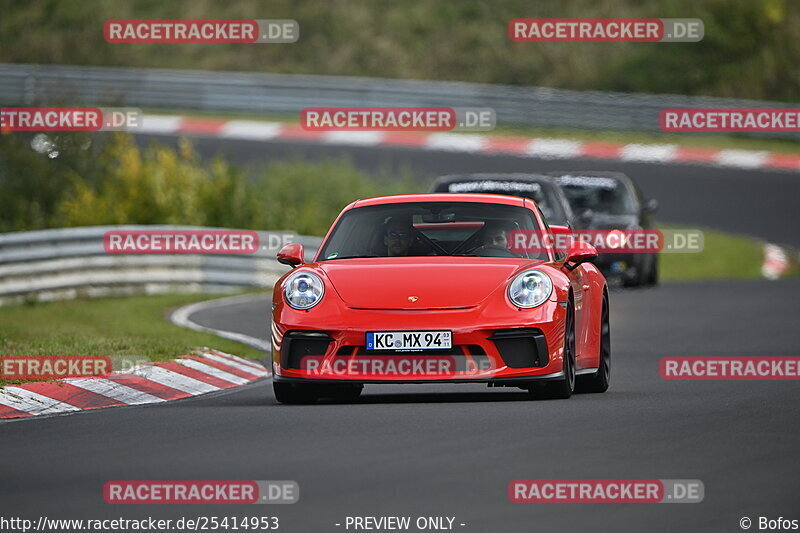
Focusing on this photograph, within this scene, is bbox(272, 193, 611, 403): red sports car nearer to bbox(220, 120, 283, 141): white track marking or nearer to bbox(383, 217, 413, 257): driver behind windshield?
bbox(383, 217, 413, 257): driver behind windshield

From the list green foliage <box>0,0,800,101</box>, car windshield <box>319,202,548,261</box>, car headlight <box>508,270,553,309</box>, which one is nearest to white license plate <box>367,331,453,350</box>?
car headlight <box>508,270,553,309</box>

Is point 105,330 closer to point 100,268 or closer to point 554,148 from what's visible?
point 100,268

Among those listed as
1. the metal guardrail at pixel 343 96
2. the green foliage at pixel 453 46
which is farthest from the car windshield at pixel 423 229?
the green foliage at pixel 453 46

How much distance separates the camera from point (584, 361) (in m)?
11.9

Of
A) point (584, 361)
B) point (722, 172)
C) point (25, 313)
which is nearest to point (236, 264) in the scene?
point (25, 313)

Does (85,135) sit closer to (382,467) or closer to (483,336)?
(483,336)

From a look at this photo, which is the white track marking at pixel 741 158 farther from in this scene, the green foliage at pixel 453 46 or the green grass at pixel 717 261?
the green foliage at pixel 453 46

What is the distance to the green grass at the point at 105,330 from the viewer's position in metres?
14.3

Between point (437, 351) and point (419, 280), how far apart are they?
0.52 m

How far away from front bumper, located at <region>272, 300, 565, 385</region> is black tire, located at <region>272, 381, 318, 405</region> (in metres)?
0.31

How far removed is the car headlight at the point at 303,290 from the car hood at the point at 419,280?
100 mm

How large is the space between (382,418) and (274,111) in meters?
30.9

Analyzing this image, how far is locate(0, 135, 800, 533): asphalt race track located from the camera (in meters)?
7.46

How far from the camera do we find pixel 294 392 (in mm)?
11391
